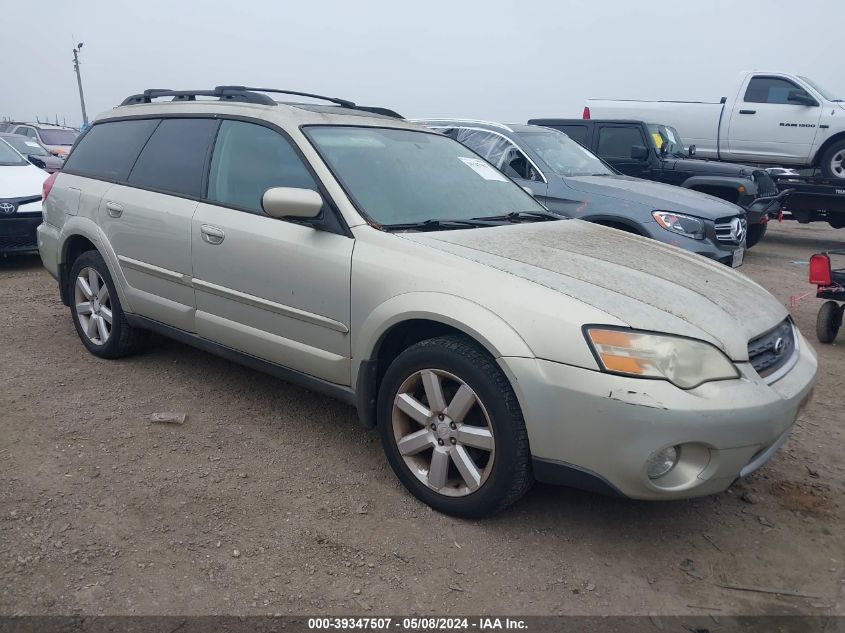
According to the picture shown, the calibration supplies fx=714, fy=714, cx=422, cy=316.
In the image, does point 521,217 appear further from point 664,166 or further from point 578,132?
point 578,132

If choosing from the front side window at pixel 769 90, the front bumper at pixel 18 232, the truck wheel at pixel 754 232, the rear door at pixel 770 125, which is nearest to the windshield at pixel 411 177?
the front bumper at pixel 18 232

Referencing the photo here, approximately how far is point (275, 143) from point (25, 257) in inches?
256

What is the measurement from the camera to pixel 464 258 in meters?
2.89

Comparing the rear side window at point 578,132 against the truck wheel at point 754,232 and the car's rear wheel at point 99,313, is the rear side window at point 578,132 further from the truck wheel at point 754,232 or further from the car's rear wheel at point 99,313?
the car's rear wheel at point 99,313

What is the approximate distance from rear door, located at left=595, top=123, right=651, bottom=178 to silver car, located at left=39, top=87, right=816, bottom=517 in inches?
244

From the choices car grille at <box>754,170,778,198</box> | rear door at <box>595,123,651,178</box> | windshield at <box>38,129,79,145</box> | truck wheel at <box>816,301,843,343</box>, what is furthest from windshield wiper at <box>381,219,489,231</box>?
windshield at <box>38,129,79,145</box>

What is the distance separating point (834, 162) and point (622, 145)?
14.5ft

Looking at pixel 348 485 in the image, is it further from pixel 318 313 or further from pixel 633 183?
pixel 633 183

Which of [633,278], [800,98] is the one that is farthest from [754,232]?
[633,278]

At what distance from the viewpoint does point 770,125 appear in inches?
481

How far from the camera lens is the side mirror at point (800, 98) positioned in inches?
467

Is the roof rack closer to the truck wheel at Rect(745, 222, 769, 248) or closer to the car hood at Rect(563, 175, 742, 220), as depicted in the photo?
the car hood at Rect(563, 175, 742, 220)

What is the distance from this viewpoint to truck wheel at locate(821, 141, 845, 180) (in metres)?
11.8

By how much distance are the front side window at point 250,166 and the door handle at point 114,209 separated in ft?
2.53
